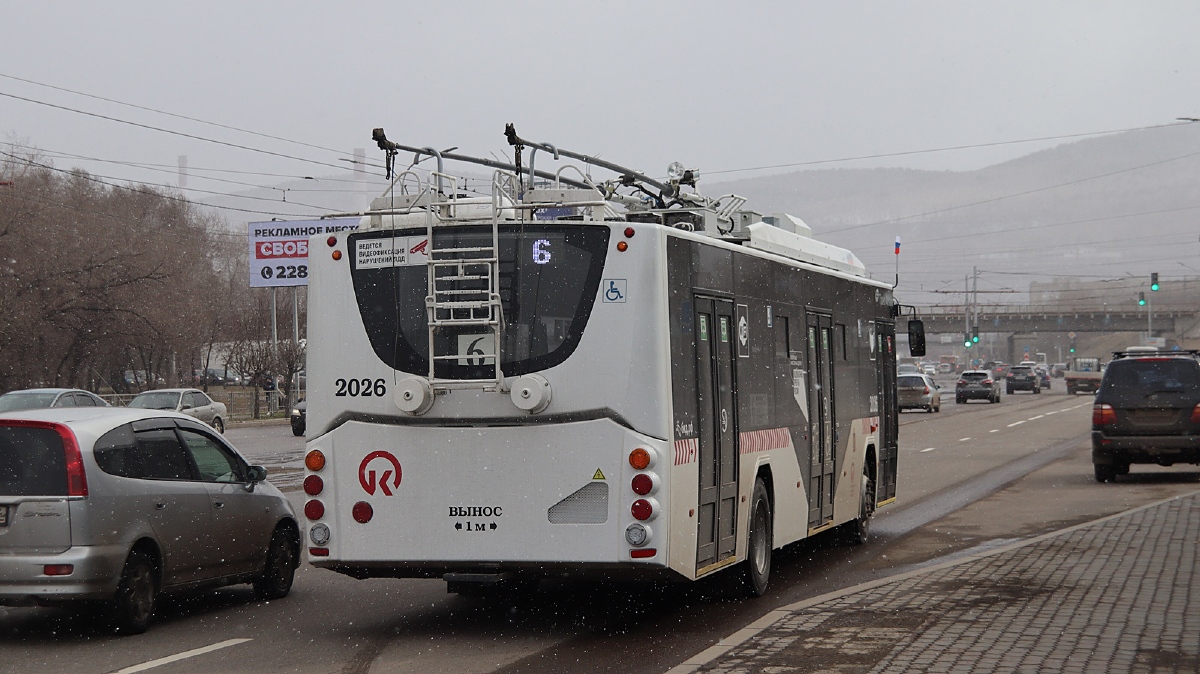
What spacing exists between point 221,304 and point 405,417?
88493mm

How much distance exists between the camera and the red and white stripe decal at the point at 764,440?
11094mm

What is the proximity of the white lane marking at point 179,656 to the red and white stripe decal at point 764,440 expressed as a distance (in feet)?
12.8

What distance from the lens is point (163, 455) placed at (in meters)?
10.6

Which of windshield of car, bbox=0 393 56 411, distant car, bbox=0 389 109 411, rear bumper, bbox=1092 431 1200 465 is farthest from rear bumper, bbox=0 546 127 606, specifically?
windshield of car, bbox=0 393 56 411

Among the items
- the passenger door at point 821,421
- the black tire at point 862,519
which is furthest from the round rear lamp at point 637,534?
the black tire at point 862,519

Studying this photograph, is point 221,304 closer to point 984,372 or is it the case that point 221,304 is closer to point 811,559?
point 984,372

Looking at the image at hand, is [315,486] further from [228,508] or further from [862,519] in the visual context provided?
[862,519]

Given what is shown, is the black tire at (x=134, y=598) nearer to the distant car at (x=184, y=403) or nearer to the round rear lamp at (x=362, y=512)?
the round rear lamp at (x=362, y=512)

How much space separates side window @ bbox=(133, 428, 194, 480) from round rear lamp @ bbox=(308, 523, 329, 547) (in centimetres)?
135

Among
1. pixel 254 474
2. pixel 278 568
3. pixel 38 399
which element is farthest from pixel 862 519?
pixel 38 399

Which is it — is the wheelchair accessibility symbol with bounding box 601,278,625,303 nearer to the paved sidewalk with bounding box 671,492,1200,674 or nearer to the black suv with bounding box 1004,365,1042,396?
the paved sidewalk with bounding box 671,492,1200,674

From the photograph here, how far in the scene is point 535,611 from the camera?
437 inches

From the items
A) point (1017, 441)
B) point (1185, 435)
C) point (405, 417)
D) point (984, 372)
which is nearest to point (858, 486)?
point (405, 417)

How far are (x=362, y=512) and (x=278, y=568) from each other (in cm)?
242
